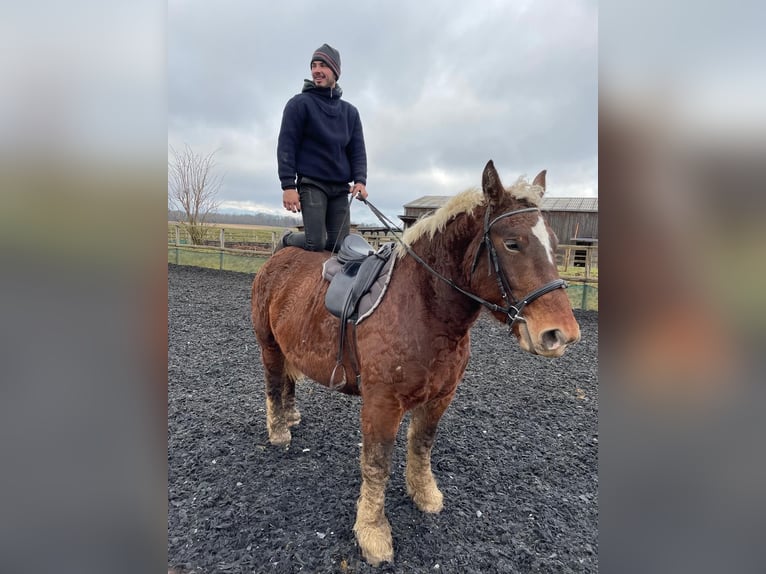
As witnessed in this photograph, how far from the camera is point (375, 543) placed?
232cm

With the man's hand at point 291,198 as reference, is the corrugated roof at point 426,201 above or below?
above

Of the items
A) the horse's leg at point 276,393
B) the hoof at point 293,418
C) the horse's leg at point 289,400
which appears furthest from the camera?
the hoof at point 293,418

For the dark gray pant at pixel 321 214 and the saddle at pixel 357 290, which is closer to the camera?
the saddle at pixel 357 290

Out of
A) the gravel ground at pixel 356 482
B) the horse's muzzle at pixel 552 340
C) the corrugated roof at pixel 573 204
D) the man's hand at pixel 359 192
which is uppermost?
the corrugated roof at pixel 573 204

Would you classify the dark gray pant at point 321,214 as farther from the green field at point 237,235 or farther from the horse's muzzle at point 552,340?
the green field at point 237,235

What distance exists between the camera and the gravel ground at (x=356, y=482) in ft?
7.68

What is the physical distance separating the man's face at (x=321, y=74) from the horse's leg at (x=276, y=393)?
243 cm

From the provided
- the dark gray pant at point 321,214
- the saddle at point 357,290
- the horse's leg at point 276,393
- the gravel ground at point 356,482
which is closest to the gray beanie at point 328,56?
the dark gray pant at point 321,214

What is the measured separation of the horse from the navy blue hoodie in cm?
96

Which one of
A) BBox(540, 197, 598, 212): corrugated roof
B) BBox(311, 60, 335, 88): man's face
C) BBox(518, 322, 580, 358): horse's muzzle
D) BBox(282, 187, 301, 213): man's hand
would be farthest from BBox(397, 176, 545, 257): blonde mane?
BBox(540, 197, 598, 212): corrugated roof
